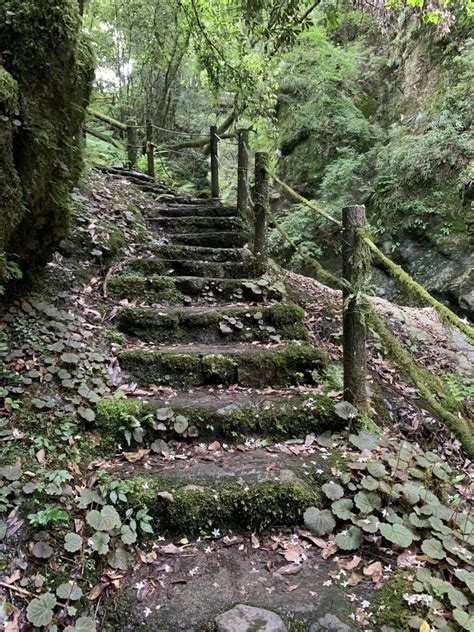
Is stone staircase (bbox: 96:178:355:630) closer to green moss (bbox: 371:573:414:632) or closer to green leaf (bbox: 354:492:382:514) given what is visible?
green leaf (bbox: 354:492:382:514)

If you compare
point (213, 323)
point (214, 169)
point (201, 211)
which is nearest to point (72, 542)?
point (213, 323)

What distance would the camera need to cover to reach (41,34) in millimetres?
2867

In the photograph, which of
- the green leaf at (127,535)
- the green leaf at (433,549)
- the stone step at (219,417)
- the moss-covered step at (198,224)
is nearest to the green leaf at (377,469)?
the green leaf at (433,549)

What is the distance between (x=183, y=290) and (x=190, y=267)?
17.8 inches

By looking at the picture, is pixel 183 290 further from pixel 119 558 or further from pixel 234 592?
pixel 234 592

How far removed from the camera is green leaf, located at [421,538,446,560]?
2.15m

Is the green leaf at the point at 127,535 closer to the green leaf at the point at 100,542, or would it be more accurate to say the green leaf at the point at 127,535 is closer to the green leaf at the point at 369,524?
the green leaf at the point at 100,542

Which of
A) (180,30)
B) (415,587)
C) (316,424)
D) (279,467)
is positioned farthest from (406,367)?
(180,30)

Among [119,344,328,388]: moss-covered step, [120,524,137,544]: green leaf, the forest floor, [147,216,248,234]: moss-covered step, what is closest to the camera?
the forest floor

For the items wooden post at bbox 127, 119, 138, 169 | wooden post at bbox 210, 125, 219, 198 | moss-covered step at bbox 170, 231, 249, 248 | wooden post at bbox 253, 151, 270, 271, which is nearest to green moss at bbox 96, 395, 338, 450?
wooden post at bbox 253, 151, 270, 271

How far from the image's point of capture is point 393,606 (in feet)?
6.52

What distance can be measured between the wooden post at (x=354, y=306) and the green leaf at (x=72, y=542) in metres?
1.98

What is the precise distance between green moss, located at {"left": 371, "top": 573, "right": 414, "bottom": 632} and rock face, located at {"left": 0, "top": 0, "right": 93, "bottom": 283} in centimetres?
268

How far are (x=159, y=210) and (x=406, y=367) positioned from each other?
15.3 feet
